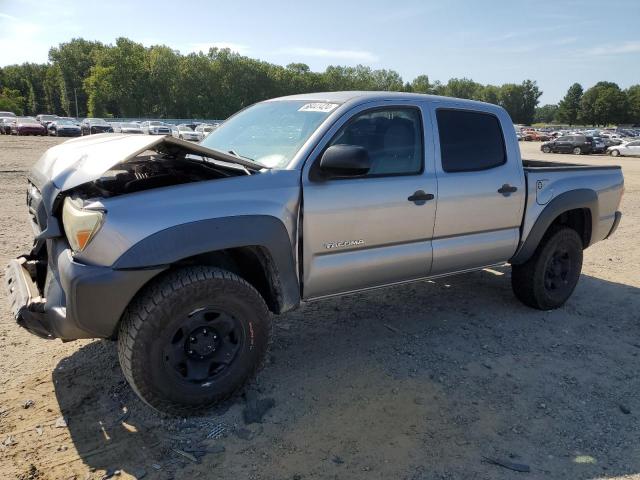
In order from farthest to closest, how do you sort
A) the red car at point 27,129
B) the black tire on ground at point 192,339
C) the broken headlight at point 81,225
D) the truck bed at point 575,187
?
the red car at point 27,129 < the truck bed at point 575,187 < the black tire on ground at point 192,339 < the broken headlight at point 81,225

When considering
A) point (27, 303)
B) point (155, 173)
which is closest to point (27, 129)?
point (155, 173)

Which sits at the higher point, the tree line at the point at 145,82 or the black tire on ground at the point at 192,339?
the tree line at the point at 145,82

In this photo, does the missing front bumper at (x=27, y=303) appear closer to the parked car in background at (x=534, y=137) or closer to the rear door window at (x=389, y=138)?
the rear door window at (x=389, y=138)

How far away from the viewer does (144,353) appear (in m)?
2.81

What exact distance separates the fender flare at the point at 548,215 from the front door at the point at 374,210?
4.07ft

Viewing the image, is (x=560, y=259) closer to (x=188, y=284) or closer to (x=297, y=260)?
(x=297, y=260)

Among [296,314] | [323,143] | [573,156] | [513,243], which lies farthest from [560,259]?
[573,156]

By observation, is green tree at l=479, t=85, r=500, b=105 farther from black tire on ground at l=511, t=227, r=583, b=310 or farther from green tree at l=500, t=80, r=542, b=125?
black tire on ground at l=511, t=227, r=583, b=310

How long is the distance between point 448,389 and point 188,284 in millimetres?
1932

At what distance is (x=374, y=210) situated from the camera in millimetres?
3553

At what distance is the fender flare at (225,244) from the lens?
275 cm

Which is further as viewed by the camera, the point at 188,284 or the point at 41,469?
the point at 188,284

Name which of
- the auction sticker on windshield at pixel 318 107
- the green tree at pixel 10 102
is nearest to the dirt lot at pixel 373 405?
the auction sticker on windshield at pixel 318 107

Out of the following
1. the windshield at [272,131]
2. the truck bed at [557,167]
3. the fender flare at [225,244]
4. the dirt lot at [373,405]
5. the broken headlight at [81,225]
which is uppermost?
the windshield at [272,131]
